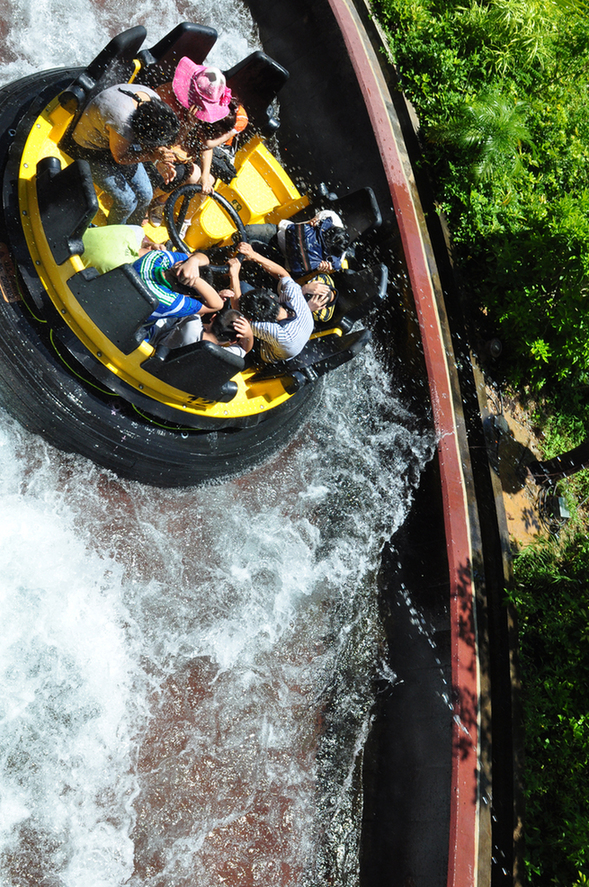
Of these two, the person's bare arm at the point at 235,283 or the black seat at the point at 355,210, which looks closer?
the person's bare arm at the point at 235,283

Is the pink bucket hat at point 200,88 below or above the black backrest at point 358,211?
above

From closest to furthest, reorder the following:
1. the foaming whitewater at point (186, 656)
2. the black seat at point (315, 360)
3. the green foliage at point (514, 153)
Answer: the foaming whitewater at point (186, 656) < the black seat at point (315, 360) < the green foliage at point (514, 153)

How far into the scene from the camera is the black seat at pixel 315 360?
3232mm

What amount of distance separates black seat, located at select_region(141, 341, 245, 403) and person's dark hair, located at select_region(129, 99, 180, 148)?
909mm

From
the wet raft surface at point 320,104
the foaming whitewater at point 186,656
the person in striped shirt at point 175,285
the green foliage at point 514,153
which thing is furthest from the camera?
the wet raft surface at point 320,104

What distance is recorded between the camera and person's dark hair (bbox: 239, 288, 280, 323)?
2.97 meters

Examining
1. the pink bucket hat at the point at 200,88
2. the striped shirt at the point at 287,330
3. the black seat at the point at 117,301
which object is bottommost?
the striped shirt at the point at 287,330

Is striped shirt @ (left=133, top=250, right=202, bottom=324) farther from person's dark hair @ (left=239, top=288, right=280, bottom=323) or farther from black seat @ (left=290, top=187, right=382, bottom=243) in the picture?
black seat @ (left=290, top=187, right=382, bottom=243)

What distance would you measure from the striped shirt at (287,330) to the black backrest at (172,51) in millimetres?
1229

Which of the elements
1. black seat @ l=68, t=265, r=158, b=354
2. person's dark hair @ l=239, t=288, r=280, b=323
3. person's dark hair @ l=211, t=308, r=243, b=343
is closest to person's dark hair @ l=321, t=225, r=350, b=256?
person's dark hair @ l=239, t=288, r=280, b=323

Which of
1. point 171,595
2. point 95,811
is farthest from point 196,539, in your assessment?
point 95,811

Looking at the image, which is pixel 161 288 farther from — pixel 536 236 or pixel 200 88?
pixel 536 236

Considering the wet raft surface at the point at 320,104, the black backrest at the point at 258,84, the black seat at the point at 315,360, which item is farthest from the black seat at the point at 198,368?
the wet raft surface at the point at 320,104

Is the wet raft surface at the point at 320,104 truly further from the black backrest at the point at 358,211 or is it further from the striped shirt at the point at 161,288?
the striped shirt at the point at 161,288
